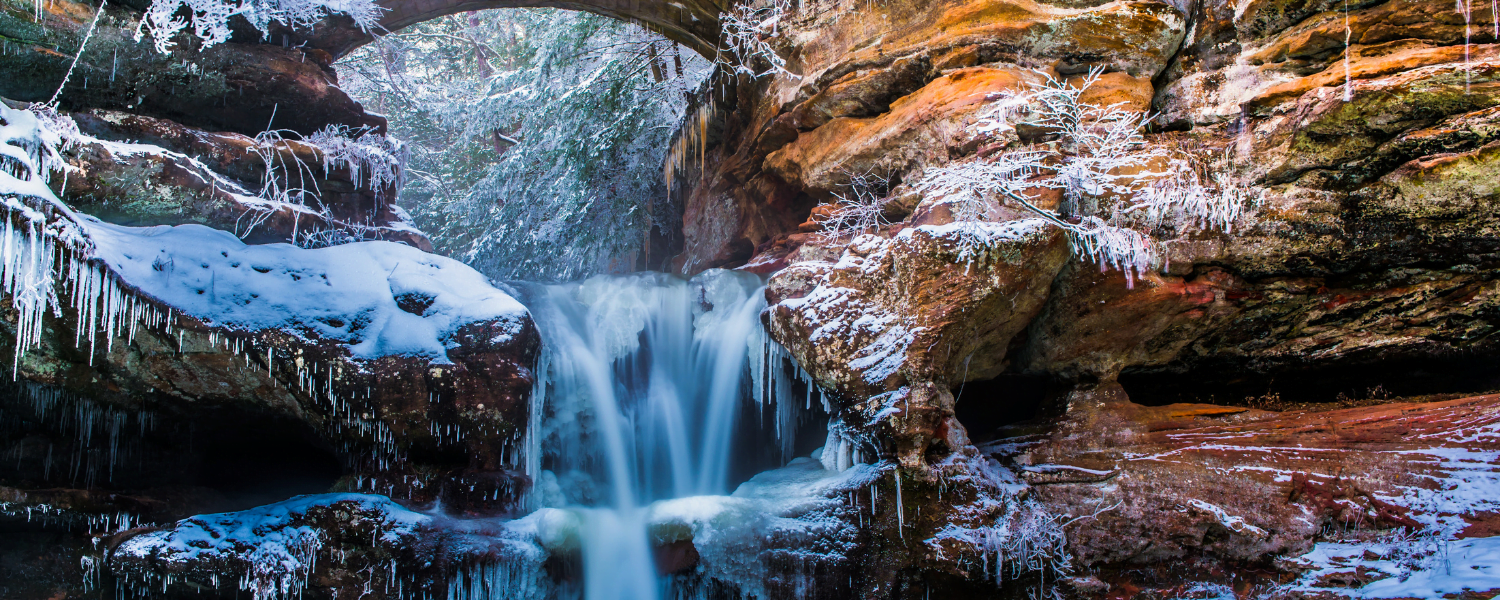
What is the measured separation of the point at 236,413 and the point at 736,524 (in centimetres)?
423

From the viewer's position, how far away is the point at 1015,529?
5047 mm

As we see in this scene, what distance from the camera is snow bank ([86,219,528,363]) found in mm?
5270

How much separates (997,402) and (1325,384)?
2.68 meters

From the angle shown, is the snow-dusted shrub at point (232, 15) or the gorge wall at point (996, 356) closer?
the gorge wall at point (996, 356)

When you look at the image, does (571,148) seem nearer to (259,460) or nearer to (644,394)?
(644,394)

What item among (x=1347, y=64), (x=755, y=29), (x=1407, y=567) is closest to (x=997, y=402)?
(x=1407, y=567)

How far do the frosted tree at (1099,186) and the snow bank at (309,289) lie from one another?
12.8ft

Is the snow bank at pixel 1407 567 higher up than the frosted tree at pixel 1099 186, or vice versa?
the frosted tree at pixel 1099 186

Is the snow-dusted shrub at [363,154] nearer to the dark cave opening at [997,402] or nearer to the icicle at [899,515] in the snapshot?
the icicle at [899,515]

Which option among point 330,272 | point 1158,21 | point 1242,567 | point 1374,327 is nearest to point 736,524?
point 1242,567

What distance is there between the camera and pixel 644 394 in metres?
7.34

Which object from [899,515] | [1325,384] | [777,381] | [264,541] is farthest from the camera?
[777,381]

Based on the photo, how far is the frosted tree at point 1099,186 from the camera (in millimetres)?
5555

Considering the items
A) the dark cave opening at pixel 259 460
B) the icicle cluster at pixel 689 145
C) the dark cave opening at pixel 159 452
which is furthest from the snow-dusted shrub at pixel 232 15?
the icicle cluster at pixel 689 145
